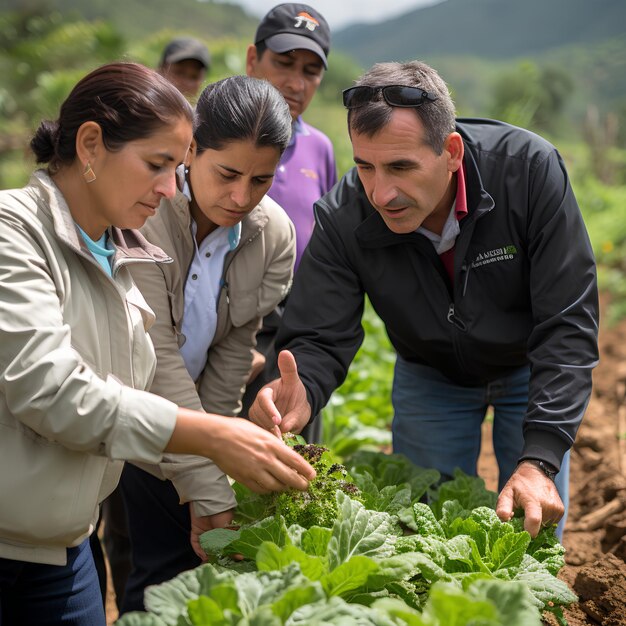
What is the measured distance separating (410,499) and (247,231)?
3.45 ft

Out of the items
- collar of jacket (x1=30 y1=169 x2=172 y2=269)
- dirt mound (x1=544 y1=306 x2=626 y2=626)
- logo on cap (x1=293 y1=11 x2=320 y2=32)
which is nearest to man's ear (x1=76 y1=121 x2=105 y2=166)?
collar of jacket (x1=30 y1=169 x2=172 y2=269)

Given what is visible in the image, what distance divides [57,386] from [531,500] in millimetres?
1411

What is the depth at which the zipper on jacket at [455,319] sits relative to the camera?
2.96 metres

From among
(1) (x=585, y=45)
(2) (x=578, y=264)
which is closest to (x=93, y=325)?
(2) (x=578, y=264)

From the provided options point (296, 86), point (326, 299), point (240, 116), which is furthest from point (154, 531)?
point (296, 86)

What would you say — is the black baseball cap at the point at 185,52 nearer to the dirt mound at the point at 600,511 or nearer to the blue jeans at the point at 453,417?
the blue jeans at the point at 453,417

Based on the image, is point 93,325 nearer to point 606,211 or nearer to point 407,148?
point 407,148

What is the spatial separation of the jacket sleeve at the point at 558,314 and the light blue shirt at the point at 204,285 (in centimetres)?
105

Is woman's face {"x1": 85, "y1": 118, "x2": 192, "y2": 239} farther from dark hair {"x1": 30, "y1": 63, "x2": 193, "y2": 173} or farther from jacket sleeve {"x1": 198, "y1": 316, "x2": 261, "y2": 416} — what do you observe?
jacket sleeve {"x1": 198, "y1": 316, "x2": 261, "y2": 416}

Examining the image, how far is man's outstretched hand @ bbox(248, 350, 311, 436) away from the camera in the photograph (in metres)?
2.50

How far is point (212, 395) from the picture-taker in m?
2.95

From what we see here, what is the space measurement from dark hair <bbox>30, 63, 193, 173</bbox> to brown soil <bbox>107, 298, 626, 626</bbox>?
1.86m

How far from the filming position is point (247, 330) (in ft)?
9.64

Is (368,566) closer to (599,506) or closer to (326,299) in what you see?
(326,299)
